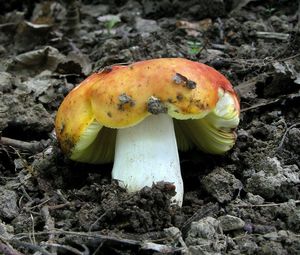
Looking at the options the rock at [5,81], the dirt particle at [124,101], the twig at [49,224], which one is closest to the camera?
the twig at [49,224]

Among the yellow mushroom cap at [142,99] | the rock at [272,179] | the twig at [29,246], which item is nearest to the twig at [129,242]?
the twig at [29,246]

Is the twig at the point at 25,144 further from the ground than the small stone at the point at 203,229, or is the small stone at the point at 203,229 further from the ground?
the small stone at the point at 203,229

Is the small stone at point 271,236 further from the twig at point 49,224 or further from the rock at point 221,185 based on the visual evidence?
the twig at point 49,224

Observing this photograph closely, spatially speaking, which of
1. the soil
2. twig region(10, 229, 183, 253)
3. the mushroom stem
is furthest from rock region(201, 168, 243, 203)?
twig region(10, 229, 183, 253)

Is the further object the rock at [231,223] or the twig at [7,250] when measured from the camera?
the rock at [231,223]

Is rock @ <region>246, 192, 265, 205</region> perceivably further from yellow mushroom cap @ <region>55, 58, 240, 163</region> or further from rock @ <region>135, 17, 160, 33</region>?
rock @ <region>135, 17, 160, 33</region>

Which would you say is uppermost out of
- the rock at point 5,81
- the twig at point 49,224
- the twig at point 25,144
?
the twig at point 49,224

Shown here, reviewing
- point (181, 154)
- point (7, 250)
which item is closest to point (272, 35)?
point (181, 154)

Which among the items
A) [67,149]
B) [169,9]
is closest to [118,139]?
[67,149]
